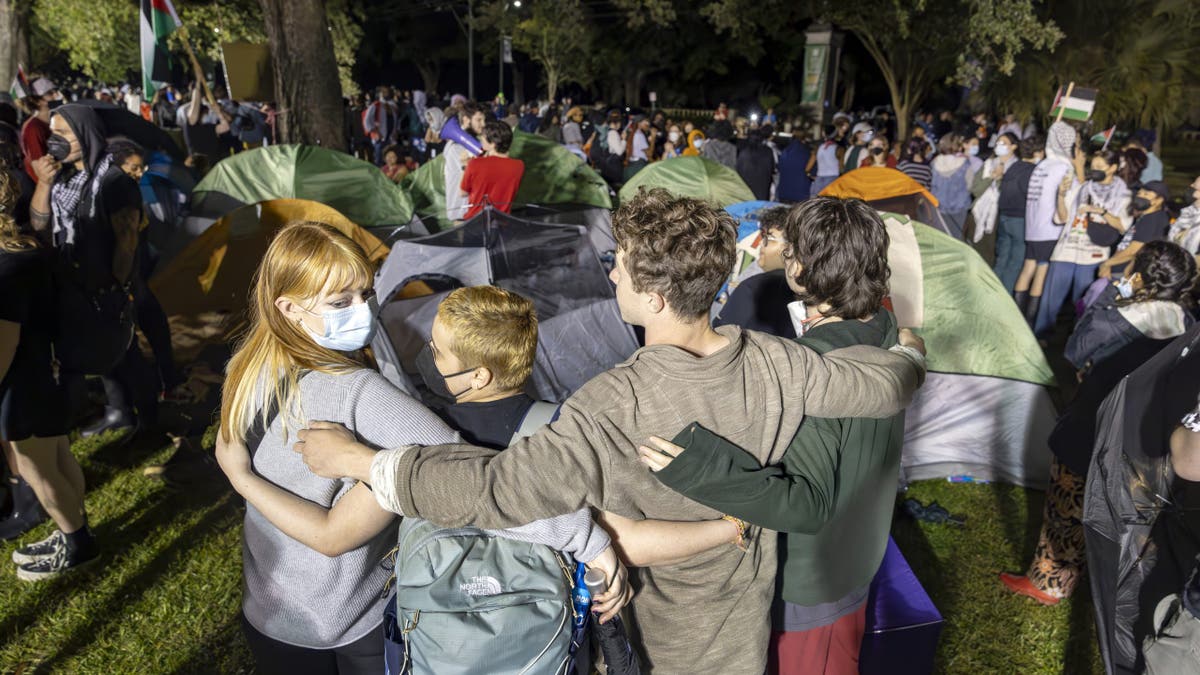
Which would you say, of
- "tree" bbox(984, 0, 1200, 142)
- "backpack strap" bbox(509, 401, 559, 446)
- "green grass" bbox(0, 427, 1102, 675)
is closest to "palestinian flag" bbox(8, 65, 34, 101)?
"green grass" bbox(0, 427, 1102, 675)

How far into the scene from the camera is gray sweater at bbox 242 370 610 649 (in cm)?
147

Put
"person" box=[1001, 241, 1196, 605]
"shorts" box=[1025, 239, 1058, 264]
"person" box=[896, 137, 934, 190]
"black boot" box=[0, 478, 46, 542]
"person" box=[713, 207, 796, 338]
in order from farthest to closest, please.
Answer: "person" box=[896, 137, 934, 190] < "shorts" box=[1025, 239, 1058, 264] < "black boot" box=[0, 478, 46, 542] < "person" box=[1001, 241, 1196, 605] < "person" box=[713, 207, 796, 338]

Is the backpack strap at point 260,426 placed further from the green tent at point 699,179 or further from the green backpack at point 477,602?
the green tent at point 699,179

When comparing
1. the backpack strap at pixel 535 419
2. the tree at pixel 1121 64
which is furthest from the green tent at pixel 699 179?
the tree at pixel 1121 64

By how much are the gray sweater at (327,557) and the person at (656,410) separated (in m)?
0.07

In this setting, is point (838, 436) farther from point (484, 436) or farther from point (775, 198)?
point (775, 198)

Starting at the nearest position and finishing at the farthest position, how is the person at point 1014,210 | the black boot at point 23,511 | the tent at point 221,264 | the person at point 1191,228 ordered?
1. the black boot at point 23,511
2. the person at point 1191,228
3. the tent at point 221,264
4. the person at point 1014,210

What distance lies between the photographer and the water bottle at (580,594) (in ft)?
4.92

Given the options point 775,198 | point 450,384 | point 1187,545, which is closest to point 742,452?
point 450,384

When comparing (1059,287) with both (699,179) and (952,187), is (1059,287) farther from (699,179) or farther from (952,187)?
(699,179)

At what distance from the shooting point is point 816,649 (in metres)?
1.93

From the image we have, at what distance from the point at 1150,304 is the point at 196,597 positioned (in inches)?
169

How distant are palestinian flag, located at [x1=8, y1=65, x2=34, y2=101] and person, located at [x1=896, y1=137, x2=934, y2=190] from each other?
39.7 feet

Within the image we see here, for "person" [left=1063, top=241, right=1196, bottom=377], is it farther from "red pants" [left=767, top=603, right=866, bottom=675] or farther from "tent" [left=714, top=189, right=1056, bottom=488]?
"red pants" [left=767, top=603, right=866, bottom=675]
